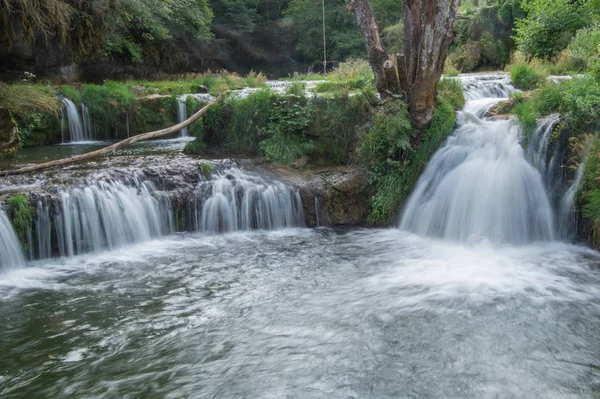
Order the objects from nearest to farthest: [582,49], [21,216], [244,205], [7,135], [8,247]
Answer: [8,247] → [21,216] → [244,205] → [7,135] → [582,49]

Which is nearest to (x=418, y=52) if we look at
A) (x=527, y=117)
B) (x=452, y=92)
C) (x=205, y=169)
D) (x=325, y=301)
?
(x=452, y=92)

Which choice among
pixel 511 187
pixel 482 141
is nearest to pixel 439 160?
pixel 482 141

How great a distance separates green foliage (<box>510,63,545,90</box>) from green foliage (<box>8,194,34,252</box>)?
1082 cm

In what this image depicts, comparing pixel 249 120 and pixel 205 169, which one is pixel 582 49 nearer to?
pixel 249 120

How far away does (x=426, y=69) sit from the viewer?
8.96 metres

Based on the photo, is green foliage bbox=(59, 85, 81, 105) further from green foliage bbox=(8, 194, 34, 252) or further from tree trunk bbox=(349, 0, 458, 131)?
tree trunk bbox=(349, 0, 458, 131)

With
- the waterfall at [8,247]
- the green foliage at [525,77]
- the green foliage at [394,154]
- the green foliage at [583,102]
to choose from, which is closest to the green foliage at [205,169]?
the green foliage at [394,154]

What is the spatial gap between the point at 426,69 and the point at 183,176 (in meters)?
4.87

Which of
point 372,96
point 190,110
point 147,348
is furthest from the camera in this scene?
point 190,110

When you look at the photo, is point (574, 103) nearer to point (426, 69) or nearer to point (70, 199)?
point (426, 69)

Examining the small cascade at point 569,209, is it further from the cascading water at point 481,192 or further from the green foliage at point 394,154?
the green foliage at point 394,154

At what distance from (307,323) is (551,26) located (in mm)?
15970

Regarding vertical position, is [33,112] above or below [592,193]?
above

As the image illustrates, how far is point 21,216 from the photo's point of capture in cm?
732
